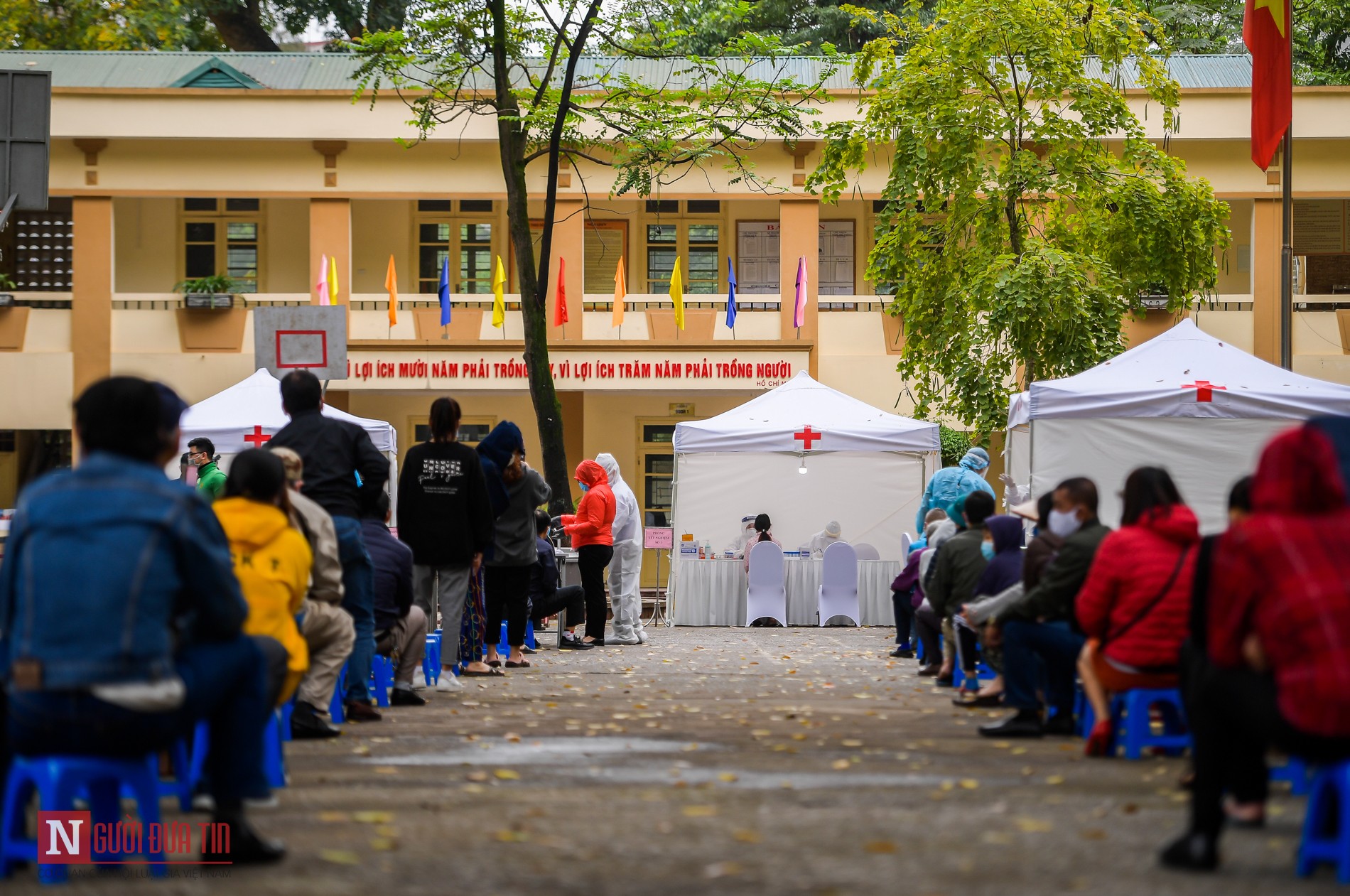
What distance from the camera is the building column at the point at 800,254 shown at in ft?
86.2

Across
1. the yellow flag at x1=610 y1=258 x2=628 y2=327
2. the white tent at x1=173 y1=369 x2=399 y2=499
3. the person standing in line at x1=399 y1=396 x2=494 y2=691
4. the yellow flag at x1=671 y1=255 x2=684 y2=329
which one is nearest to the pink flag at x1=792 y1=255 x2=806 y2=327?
the yellow flag at x1=671 y1=255 x2=684 y2=329

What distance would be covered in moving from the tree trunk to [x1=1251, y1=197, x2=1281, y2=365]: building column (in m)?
22.9

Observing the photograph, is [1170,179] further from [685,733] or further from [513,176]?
[685,733]

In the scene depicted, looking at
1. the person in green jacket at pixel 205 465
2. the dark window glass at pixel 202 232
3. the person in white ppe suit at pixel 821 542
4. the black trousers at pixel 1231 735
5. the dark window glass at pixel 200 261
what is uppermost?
the dark window glass at pixel 202 232

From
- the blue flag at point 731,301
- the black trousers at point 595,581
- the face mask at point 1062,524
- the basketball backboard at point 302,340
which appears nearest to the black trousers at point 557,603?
the black trousers at point 595,581

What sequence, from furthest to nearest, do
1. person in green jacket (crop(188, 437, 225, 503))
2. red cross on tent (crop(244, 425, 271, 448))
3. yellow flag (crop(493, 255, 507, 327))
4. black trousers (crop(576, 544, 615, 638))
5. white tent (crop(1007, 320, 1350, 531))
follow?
yellow flag (crop(493, 255, 507, 327)) → red cross on tent (crop(244, 425, 271, 448)) → black trousers (crop(576, 544, 615, 638)) → white tent (crop(1007, 320, 1350, 531)) → person in green jacket (crop(188, 437, 225, 503))

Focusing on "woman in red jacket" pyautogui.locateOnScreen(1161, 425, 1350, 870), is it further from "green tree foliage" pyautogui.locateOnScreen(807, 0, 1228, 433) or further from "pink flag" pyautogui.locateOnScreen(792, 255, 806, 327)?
"pink flag" pyautogui.locateOnScreen(792, 255, 806, 327)

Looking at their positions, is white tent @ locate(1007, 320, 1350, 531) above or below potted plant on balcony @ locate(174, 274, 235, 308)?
below

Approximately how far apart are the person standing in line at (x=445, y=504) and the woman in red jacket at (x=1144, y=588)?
4668mm

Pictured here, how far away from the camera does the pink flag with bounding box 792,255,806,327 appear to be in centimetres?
2558

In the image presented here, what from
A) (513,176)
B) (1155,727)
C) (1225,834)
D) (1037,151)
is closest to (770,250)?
(1037,151)

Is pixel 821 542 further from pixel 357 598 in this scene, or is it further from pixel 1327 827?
pixel 1327 827

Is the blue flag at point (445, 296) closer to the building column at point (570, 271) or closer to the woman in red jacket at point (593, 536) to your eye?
the building column at point (570, 271)

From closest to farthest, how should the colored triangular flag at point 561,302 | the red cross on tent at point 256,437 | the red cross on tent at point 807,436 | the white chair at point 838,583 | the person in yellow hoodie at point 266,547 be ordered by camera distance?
the person in yellow hoodie at point 266,547
the red cross on tent at point 256,437
the white chair at point 838,583
the red cross on tent at point 807,436
the colored triangular flag at point 561,302
